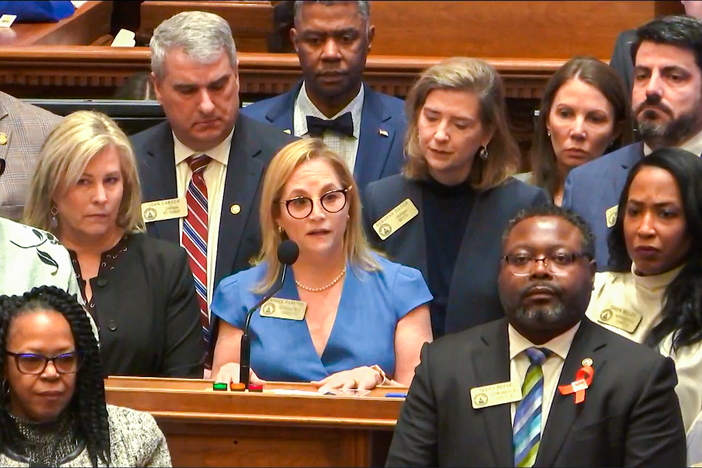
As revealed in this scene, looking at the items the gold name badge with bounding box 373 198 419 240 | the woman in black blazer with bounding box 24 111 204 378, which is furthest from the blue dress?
the gold name badge with bounding box 373 198 419 240

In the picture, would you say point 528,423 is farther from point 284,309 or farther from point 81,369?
point 81,369

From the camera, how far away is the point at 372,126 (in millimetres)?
4047

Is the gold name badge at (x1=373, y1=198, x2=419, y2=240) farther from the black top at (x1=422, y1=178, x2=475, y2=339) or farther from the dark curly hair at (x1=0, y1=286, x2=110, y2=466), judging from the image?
the dark curly hair at (x1=0, y1=286, x2=110, y2=466)

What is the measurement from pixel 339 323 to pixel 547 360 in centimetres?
57

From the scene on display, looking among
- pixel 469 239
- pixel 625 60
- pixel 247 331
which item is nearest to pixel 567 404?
pixel 247 331

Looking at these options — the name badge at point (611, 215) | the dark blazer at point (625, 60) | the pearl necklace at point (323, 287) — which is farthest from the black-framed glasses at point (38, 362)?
the dark blazer at point (625, 60)

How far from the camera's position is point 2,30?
4.87 metres

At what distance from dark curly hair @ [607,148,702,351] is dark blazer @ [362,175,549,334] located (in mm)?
297

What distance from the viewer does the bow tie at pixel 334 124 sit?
13.2 feet

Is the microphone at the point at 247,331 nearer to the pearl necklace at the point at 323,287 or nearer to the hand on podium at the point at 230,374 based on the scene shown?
the hand on podium at the point at 230,374

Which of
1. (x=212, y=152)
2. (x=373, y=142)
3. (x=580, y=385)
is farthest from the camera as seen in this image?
(x=373, y=142)

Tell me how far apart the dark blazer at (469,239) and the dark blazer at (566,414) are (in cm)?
58

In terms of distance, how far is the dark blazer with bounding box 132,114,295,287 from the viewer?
3629 mm

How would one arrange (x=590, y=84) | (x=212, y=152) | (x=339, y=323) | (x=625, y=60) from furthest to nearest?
→ 1. (x=625, y=60)
2. (x=590, y=84)
3. (x=212, y=152)
4. (x=339, y=323)
